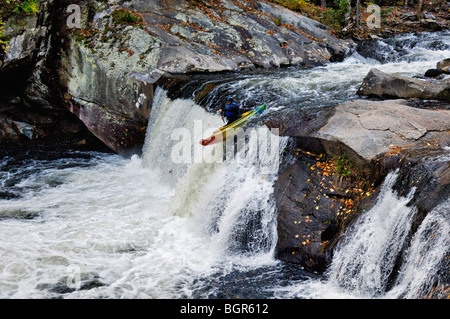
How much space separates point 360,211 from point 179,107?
6.78 m

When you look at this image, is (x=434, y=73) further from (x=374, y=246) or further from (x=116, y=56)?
(x=116, y=56)

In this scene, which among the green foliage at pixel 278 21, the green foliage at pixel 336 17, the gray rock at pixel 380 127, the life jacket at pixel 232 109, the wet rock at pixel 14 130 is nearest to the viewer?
the gray rock at pixel 380 127

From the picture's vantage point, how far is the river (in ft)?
19.7

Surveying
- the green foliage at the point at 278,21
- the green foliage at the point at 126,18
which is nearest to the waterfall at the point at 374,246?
the green foliage at the point at 126,18

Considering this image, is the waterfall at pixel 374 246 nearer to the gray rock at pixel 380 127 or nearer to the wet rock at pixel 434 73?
the gray rock at pixel 380 127

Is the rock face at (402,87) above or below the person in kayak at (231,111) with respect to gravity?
above

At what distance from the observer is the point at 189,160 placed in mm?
10312

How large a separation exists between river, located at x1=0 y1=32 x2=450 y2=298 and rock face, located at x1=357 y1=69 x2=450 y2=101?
0.69m

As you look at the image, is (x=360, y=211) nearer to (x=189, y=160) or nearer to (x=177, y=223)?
(x=177, y=223)

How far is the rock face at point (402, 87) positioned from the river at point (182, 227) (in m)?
0.69

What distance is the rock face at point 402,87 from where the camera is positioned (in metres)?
9.11

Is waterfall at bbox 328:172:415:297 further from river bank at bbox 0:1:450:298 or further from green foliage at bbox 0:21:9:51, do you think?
green foliage at bbox 0:21:9:51

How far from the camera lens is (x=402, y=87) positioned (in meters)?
9.38
